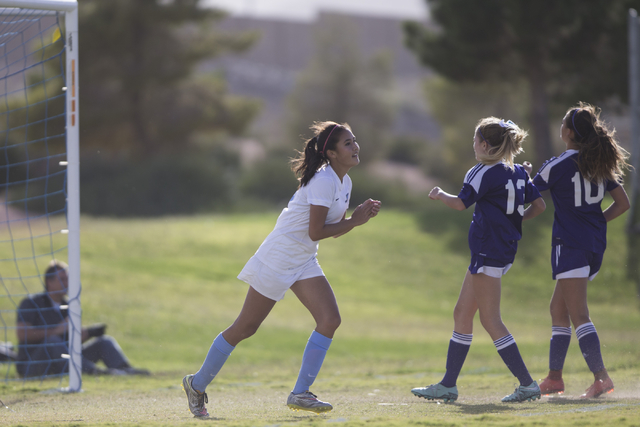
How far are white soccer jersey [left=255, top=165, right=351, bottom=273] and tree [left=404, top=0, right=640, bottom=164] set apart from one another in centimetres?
1419

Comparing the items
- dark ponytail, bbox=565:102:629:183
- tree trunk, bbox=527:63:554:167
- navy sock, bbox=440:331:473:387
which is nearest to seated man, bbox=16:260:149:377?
navy sock, bbox=440:331:473:387

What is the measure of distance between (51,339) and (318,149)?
3.98 metres

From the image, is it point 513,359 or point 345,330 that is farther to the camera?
point 345,330

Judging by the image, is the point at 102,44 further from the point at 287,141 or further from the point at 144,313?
the point at 144,313

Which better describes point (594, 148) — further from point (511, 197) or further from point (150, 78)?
point (150, 78)

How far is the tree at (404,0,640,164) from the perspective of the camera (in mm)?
16297

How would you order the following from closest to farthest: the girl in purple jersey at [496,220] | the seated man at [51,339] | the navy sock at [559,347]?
the girl in purple jersey at [496,220], the navy sock at [559,347], the seated man at [51,339]

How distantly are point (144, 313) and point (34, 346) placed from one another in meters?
4.49

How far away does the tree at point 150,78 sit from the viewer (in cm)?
2625

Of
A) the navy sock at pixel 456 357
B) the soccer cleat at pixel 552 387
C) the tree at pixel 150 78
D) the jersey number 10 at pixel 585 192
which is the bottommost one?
the soccer cleat at pixel 552 387

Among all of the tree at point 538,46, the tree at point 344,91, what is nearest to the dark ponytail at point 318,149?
the tree at point 538,46

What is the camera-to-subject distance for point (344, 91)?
114 ft

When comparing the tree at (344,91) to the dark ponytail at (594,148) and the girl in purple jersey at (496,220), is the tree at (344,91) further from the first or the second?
the girl in purple jersey at (496,220)

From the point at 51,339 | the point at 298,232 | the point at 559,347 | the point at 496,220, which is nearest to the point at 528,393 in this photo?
the point at 559,347
